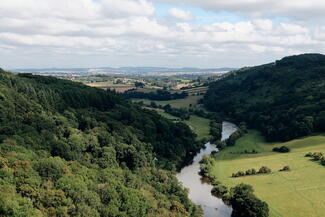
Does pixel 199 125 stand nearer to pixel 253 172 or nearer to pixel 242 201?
pixel 253 172

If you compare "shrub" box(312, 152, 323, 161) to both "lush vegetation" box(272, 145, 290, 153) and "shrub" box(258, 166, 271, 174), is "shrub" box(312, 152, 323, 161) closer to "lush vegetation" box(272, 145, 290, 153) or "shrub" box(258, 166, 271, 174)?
"lush vegetation" box(272, 145, 290, 153)

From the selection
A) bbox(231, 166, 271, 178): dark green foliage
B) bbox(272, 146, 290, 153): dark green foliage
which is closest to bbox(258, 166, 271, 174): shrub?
bbox(231, 166, 271, 178): dark green foliage

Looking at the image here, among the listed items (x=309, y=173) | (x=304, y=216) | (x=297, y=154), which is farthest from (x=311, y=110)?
(x=304, y=216)

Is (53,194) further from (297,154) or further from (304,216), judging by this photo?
(297,154)

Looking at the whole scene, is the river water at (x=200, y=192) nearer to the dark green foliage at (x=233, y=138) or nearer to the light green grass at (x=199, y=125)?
the dark green foliage at (x=233, y=138)

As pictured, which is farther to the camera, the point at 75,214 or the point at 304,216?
the point at 304,216
